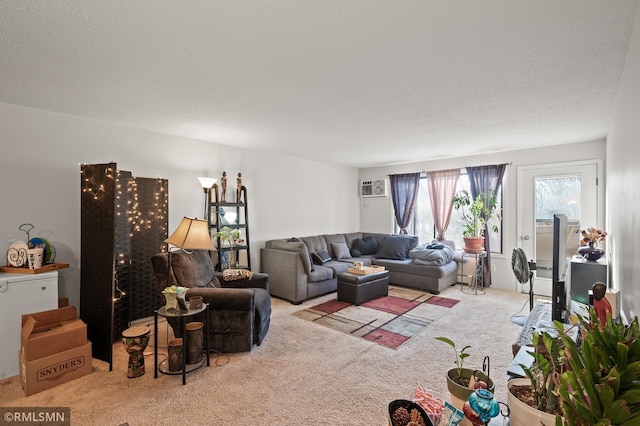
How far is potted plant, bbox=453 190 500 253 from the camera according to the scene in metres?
5.33

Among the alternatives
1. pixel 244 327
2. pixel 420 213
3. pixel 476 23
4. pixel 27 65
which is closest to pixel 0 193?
pixel 27 65

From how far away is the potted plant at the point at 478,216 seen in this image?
17.5 ft

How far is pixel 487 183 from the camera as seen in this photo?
18.2ft

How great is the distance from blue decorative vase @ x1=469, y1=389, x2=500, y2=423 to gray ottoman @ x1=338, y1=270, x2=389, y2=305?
3.53m

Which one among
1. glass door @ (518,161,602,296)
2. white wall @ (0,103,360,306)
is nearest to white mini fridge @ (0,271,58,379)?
white wall @ (0,103,360,306)

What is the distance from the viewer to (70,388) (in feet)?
7.86

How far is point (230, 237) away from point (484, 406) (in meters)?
3.87

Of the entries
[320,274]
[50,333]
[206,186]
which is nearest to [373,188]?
[320,274]

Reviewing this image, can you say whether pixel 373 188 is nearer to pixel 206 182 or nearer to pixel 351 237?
pixel 351 237

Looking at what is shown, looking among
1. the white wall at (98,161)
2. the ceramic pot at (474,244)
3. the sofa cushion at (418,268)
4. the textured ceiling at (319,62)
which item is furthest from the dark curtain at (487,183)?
the white wall at (98,161)

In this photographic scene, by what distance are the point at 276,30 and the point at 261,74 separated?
611mm

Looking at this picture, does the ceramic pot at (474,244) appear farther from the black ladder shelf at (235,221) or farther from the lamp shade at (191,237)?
the lamp shade at (191,237)

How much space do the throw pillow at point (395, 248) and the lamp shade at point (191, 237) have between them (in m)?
4.06

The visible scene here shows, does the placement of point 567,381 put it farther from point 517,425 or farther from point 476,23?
point 476,23
